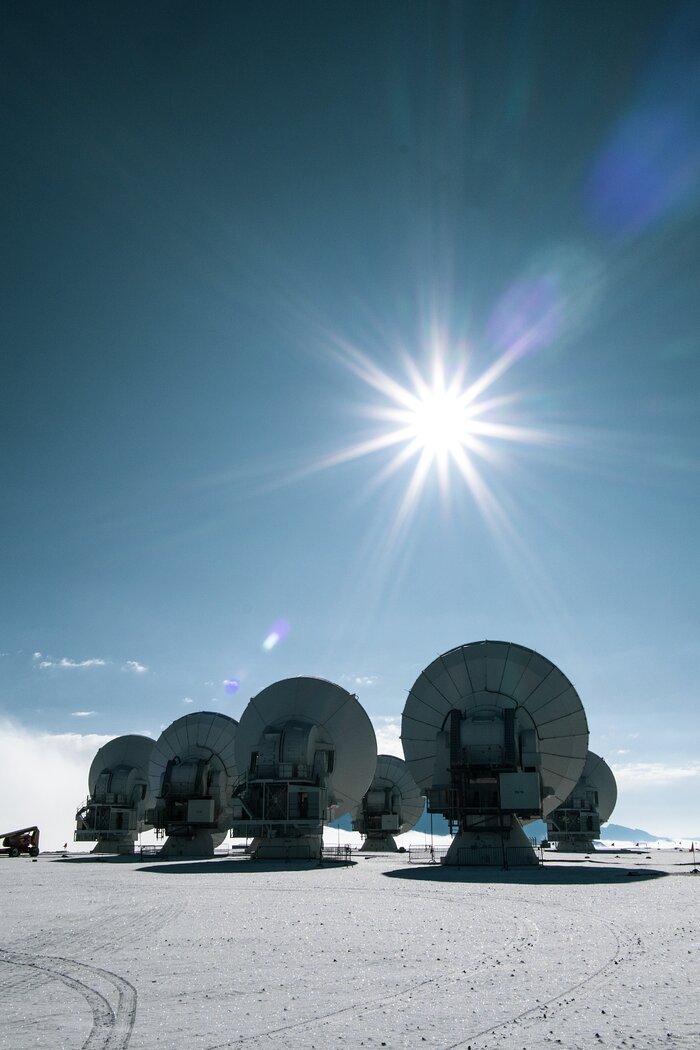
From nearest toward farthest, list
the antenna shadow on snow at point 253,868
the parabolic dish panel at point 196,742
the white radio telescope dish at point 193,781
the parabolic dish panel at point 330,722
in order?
1. the antenna shadow on snow at point 253,868
2. the parabolic dish panel at point 330,722
3. the white radio telescope dish at point 193,781
4. the parabolic dish panel at point 196,742

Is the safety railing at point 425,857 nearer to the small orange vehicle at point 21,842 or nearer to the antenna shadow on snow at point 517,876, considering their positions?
the antenna shadow on snow at point 517,876

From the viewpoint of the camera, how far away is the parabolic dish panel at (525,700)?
41.9 meters

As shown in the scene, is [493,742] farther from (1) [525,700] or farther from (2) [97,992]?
(2) [97,992]

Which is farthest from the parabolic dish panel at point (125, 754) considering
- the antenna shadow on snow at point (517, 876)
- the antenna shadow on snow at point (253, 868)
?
the antenna shadow on snow at point (517, 876)

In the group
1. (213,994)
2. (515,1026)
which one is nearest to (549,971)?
(515,1026)

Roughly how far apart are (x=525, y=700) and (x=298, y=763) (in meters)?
13.7

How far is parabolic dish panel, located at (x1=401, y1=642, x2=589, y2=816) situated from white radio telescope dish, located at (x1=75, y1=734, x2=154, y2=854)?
3262cm

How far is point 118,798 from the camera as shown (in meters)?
64.4

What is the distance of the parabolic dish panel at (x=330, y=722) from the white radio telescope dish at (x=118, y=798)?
2057 centimetres

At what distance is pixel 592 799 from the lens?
70.3m

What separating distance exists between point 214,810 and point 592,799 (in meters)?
36.9

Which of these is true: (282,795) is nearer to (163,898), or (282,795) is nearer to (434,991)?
(163,898)

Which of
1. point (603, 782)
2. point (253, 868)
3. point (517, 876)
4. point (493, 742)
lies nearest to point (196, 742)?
point (253, 868)

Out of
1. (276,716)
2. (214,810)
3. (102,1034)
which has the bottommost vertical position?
(102,1034)
